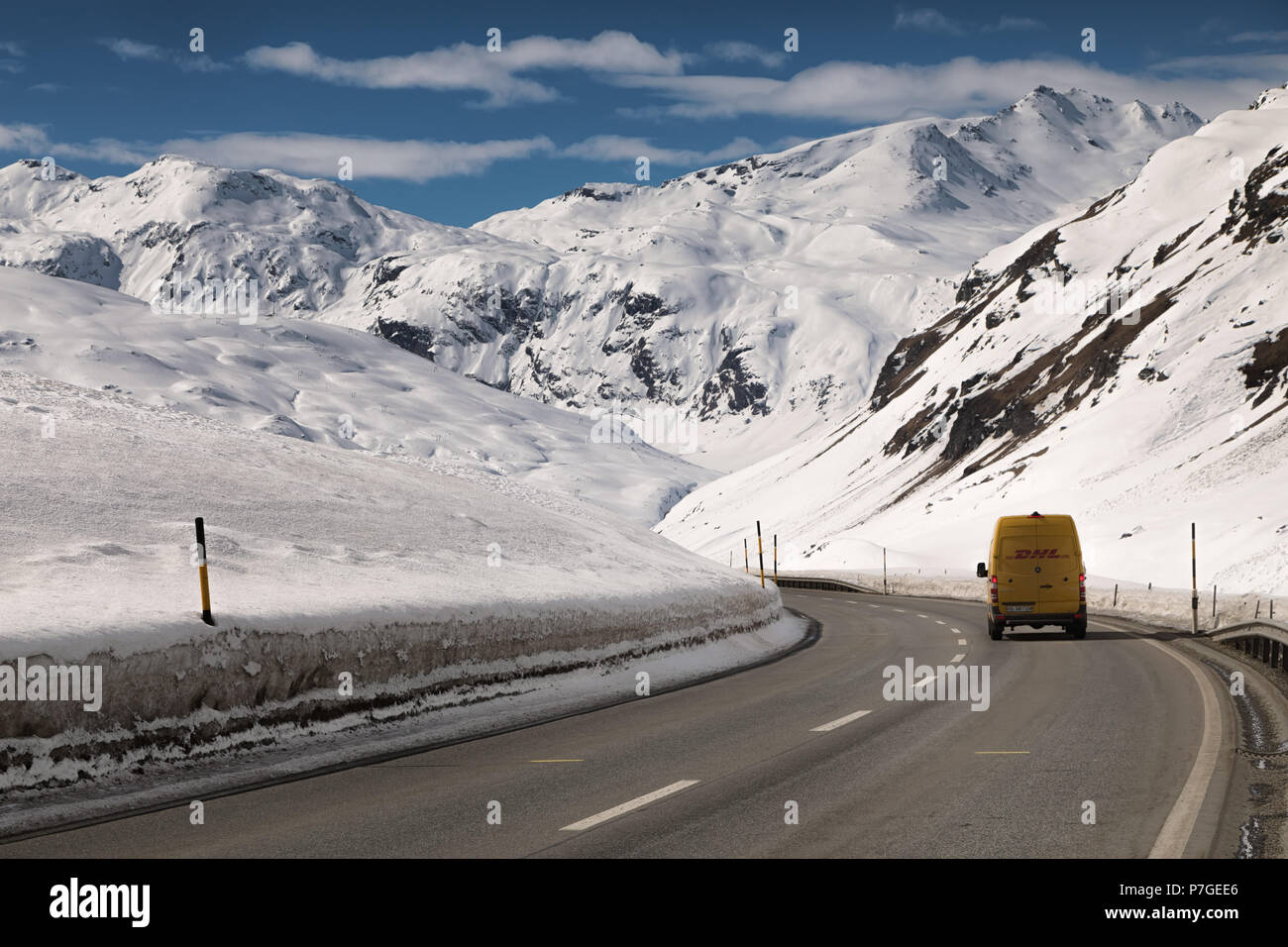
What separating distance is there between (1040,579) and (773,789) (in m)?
17.3

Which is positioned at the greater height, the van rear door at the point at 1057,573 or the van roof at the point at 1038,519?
the van roof at the point at 1038,519

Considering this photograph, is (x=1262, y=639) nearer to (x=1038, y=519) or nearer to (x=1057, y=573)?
(x=1057, y=573)

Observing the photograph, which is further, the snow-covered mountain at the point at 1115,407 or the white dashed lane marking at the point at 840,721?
the snow-covered mountain at the point at 1115,407

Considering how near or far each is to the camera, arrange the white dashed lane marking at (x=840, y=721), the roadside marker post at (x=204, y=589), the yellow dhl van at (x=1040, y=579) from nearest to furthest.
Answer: the roadside marker post at (x=204, y=589), the white dashed lane marking at (x=840, y=721), the yellow dhl van at (x=1040, y=579)

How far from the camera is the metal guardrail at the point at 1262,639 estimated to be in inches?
699

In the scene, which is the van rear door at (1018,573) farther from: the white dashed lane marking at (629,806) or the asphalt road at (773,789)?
the white dashed lane marking at (629,806)

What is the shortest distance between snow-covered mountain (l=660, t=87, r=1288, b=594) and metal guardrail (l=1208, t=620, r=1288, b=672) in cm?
2634

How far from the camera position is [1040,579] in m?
25.0

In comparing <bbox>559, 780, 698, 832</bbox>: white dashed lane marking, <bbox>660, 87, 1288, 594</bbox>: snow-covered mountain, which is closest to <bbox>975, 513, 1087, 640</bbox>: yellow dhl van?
<bbox>559, 780, 698, 832</bbox>: white dashed lane marking

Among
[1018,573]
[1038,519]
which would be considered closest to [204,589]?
[1018,573]

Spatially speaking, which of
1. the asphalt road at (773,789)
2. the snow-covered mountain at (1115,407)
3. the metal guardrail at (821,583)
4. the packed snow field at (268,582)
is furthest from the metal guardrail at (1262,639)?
the metal guardrail at (821,583)

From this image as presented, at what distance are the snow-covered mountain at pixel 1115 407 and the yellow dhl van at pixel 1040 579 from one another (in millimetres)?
25053
